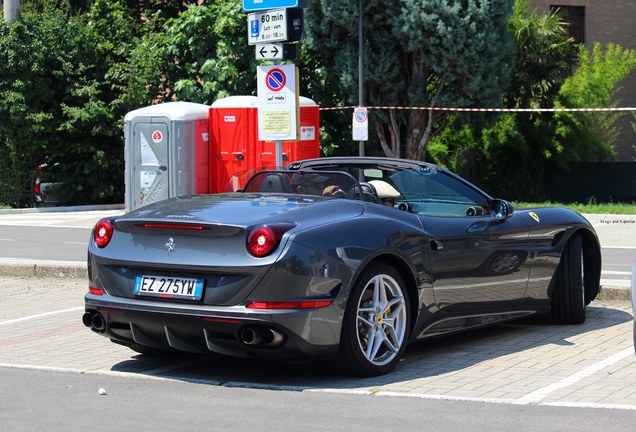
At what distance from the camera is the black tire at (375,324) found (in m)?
6.68

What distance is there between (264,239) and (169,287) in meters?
0.69

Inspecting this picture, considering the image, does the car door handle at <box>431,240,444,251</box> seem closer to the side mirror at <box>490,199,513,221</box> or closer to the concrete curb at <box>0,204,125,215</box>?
the side mirror at <box>490,199,513,221</box>

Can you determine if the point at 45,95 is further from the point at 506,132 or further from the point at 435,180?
the point at 435,180

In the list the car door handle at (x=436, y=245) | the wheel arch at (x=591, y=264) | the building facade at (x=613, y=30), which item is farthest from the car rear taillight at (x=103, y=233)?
the building facade at (x=613, y=30)

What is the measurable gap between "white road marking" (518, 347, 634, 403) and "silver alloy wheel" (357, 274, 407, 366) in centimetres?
101

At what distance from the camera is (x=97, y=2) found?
27844 millimetres

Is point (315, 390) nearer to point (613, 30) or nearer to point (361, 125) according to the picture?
point (361, 125)

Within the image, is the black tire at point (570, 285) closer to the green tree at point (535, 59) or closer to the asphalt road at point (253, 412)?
the asphalt road at point (253, 412)

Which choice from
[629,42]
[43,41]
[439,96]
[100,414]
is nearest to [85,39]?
[43,41]

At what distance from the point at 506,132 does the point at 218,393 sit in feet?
70.8

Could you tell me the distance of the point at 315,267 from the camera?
255 inches

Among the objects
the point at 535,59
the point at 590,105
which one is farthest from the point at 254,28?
the point at 590,105

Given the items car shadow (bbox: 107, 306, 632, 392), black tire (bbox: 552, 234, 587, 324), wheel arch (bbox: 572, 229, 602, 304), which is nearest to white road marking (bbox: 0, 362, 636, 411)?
car shadow (bbox: 107, 306, 632, 392)

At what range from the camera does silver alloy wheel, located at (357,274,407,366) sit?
686cm
